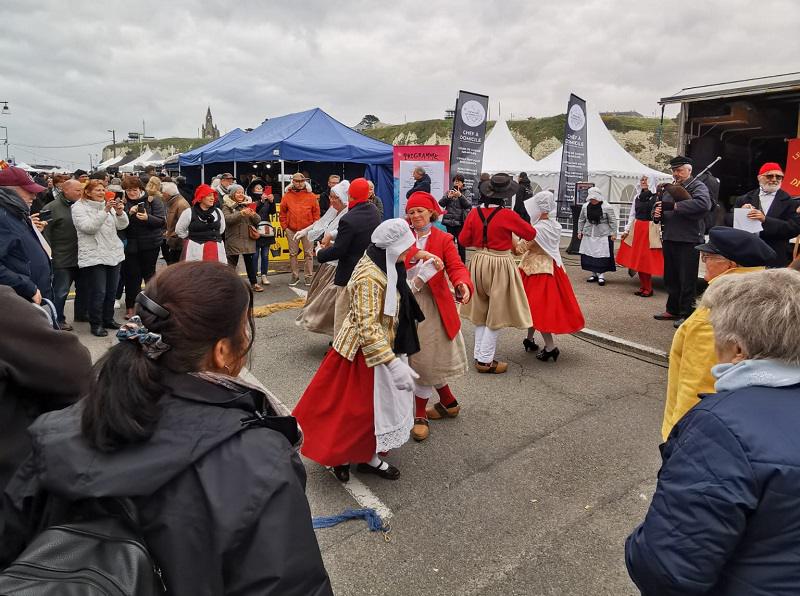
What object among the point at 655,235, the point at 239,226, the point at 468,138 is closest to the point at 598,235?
the point at 655,235

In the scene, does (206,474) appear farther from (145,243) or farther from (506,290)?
(145,243)

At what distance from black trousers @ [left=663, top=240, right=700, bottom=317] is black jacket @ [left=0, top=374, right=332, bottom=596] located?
23.6 ft

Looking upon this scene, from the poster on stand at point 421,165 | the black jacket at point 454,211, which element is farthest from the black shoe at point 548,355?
the poster on stand at point 421,165

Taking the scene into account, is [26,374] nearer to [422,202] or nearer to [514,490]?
[514,490]

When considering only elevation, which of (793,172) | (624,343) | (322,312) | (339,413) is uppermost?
(793,172)

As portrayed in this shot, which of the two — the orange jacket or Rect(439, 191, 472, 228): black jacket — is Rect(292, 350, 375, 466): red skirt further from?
Rect(439, 191, 472, 228): black jacket

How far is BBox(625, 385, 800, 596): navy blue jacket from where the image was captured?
129cm

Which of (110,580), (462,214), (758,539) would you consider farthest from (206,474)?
(462,214)

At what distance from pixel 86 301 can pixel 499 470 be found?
592 centimetres

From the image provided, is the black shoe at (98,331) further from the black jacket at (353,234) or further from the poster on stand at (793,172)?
the poster on stand at (793,172)

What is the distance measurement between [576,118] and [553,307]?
9581 mm

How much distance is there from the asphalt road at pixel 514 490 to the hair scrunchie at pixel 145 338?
6.01ft

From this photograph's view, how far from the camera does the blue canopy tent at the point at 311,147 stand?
1380 cm

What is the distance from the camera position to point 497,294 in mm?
5383
